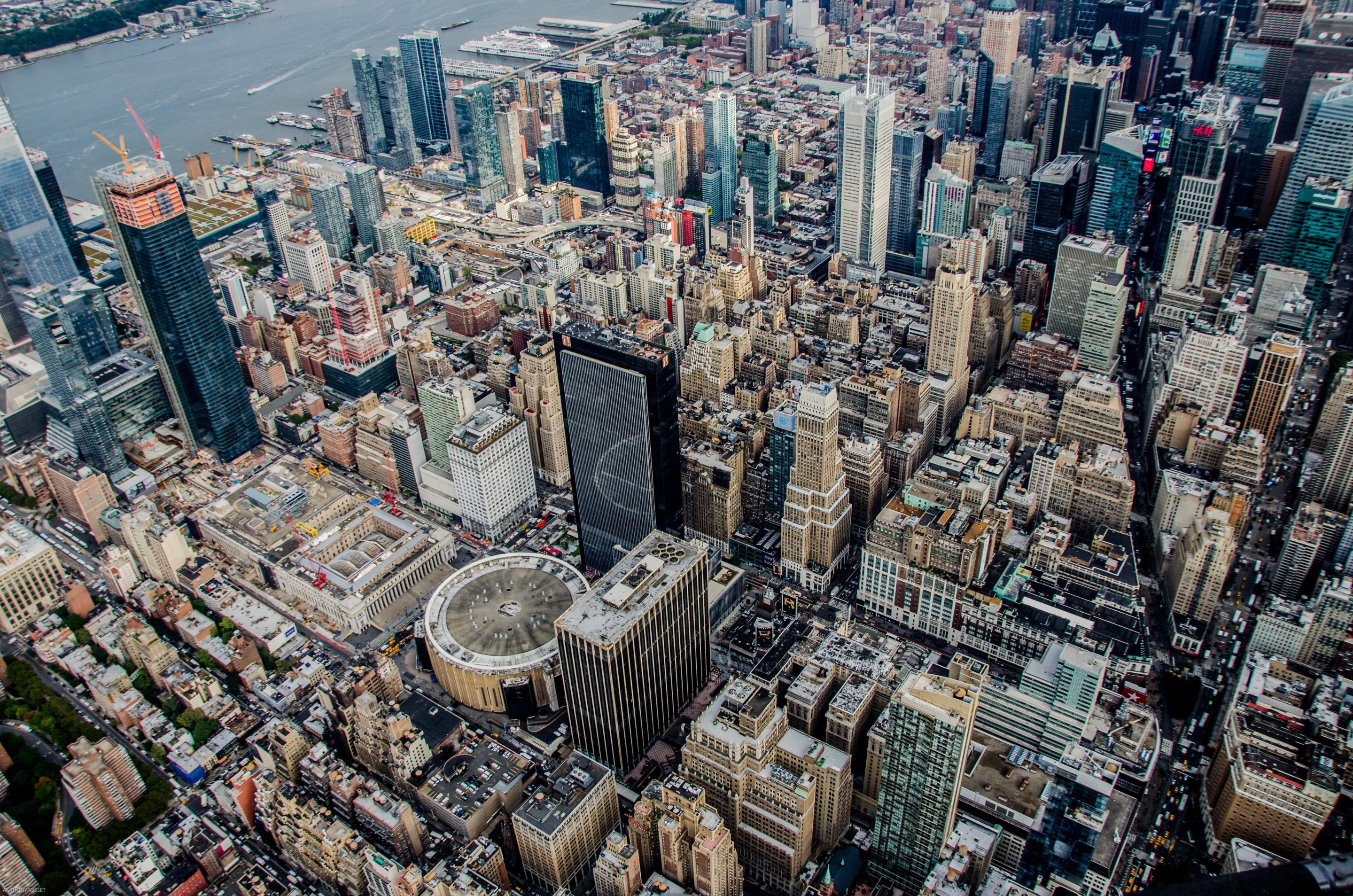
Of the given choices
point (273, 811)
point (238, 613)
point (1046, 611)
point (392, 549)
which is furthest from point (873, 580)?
point (238, 613)

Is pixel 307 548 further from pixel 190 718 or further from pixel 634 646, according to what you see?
pixel 634 646

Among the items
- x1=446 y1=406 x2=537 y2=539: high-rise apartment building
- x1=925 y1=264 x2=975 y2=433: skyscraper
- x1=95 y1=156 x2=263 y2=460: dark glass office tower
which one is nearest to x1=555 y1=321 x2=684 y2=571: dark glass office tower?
x1=446 y1=406 x2=537 y2=539: high-rise apartment building

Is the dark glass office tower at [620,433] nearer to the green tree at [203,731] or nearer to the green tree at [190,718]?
the green tree at [203,731]

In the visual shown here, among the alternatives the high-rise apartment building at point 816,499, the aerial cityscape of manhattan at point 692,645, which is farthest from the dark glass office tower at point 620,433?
the high-rise apartment building at point 816,499

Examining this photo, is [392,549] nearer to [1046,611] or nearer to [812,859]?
[812,859]

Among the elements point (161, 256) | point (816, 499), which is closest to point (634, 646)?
point (816, 499)

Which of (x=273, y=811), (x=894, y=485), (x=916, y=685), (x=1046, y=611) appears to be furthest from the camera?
(x=894, y=485)
